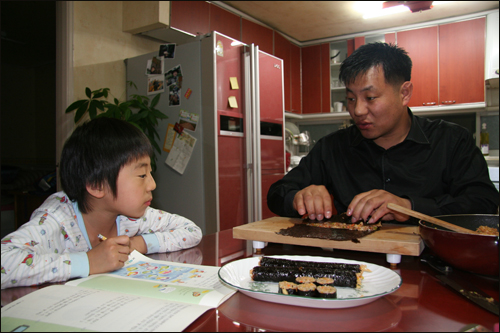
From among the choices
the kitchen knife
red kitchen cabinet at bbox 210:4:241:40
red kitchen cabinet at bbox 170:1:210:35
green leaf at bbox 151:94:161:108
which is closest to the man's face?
the kitchen knife

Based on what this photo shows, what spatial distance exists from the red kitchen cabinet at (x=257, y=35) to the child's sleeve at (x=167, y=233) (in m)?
3.06

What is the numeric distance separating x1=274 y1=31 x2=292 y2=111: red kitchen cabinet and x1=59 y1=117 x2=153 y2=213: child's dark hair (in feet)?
11.9

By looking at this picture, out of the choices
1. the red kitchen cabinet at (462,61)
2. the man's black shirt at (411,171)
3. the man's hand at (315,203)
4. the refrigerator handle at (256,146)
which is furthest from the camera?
the red kitchen cabinet at (462,61)

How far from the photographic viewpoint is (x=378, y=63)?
4.62ft

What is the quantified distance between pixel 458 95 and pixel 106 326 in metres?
4.38

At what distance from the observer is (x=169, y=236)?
1074 millimetres

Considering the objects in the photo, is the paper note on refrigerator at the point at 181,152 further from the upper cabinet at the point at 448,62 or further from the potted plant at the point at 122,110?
the upper cabinet at the point at 448,62

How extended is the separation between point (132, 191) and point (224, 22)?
2965 millimetres

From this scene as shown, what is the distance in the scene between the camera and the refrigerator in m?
2.71

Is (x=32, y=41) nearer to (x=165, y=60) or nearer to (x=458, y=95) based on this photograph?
(x=165, y=60)

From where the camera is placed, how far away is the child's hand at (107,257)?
2.61 ft

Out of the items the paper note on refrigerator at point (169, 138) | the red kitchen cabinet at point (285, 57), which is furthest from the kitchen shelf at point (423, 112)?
the paper note on refrigerator at point (169, 138)

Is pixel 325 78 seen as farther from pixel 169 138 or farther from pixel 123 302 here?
pixel 123 302

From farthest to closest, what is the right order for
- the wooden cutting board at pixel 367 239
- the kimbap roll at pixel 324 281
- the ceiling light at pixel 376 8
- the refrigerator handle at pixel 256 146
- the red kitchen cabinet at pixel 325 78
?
the red kitchen cabinet at pixel 325 78 → the ceiling light at pixel 376 8 → the refrigerator handle at pixel 256 146 → the wooden cutting board at pixel 367 239 → the kimbap roll at pixel 324 281
